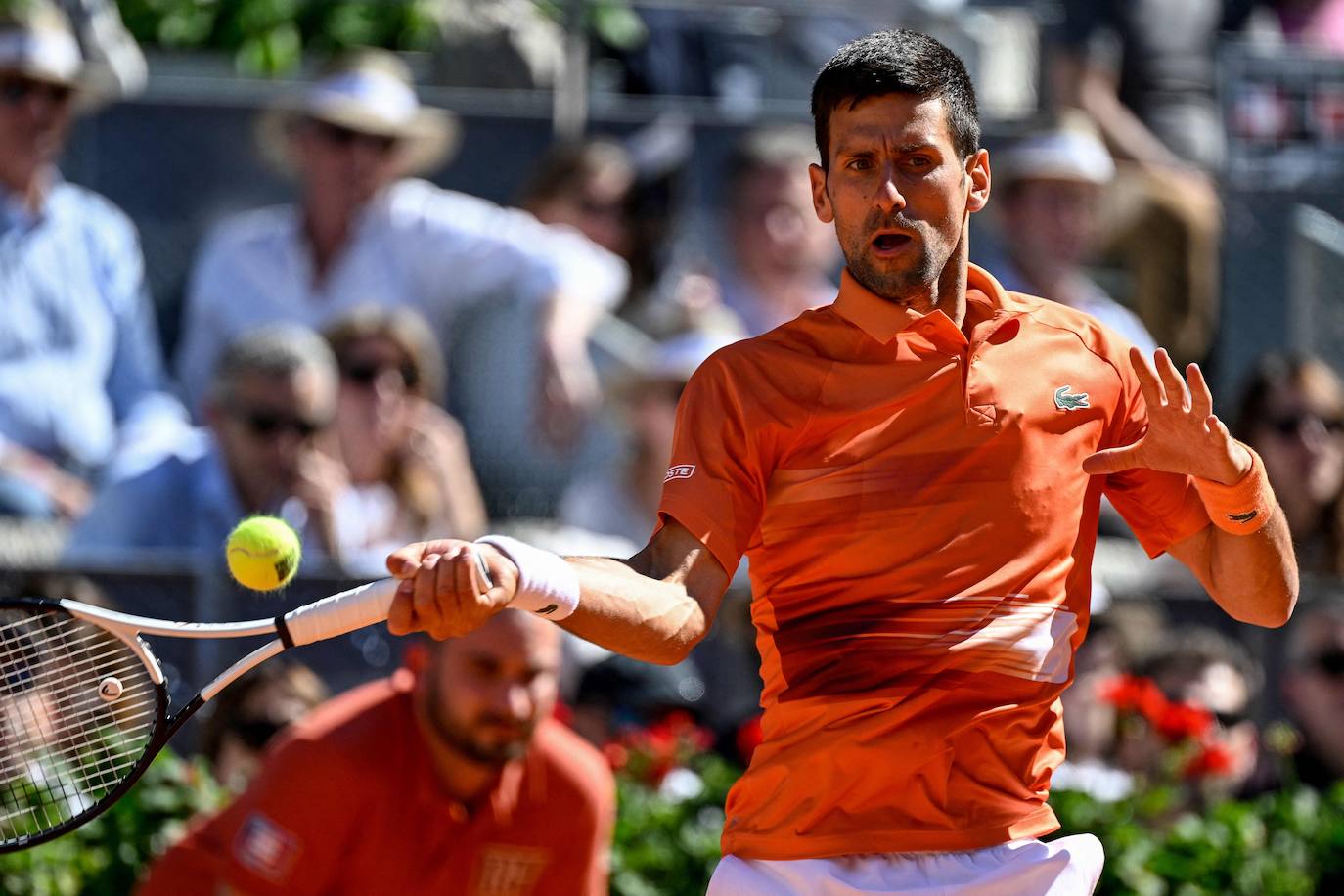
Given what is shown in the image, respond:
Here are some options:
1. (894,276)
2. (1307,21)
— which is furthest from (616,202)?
(894,276)

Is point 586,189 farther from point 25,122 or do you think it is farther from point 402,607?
point 402,607

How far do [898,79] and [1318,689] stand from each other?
4461 mm

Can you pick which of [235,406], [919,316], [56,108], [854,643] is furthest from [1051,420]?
[56,108]

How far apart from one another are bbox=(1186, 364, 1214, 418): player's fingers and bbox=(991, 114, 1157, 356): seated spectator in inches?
199

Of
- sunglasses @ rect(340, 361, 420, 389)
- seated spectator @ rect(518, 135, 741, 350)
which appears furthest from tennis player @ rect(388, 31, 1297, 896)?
seated spectator @ rect(518, 135, 741, 350)

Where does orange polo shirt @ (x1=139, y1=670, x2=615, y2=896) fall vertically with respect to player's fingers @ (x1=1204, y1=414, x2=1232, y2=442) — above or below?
below

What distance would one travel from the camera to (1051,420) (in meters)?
→ 3.30

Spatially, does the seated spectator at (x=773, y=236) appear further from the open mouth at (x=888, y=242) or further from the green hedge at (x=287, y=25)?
the open mouth at (x=888, y=242)

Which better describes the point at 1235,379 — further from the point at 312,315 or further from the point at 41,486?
the point at 41,486

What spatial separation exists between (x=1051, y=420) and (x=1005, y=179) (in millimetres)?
5131

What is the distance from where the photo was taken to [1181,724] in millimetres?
6402

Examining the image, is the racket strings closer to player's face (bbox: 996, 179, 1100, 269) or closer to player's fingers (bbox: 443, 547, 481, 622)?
player's fingers (bbox: 443, 547, 481, 622)

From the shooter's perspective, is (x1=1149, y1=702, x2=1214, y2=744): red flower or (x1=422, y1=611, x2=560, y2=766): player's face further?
(x1=1149, y1=702, x2=1214, y2=744): red flower

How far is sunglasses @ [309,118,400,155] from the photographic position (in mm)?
7910
